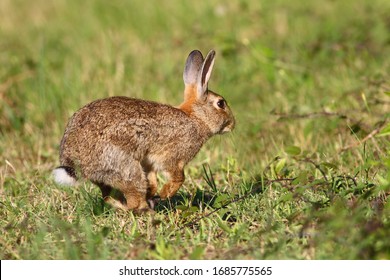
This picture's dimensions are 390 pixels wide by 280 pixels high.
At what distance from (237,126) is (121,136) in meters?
1.99

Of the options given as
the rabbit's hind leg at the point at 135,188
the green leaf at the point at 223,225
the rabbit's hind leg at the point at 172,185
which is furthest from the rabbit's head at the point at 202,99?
the green leaf at the point at 223,225

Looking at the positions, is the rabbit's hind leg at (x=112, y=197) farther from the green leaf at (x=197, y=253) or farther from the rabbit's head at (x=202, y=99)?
the green leaf at (x=197, y=253)

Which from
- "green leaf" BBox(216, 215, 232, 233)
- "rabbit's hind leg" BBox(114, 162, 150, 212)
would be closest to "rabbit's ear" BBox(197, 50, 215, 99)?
"rabbit's hind leg" BBox(114, 162, 150, 212)

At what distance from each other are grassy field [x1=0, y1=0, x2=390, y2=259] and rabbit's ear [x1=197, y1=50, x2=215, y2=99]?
59 cm

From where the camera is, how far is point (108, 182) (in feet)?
16.3

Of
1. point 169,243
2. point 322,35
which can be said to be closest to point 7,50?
point 322,35

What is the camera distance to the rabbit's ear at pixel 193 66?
5.75 m

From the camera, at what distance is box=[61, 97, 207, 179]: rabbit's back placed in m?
4.91

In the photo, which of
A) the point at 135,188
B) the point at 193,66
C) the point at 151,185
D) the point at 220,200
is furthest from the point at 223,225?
the point at 193,66

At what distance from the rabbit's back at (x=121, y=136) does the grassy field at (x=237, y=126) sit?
0.36 meters

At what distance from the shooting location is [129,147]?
4.98 meters

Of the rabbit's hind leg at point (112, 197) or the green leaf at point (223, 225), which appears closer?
the green leaf at point (223, 225)

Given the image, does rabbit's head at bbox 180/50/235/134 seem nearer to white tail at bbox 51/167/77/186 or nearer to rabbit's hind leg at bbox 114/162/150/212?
rabbit's hind leg at bbox 114/162/150/212

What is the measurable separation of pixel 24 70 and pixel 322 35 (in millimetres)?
3520
